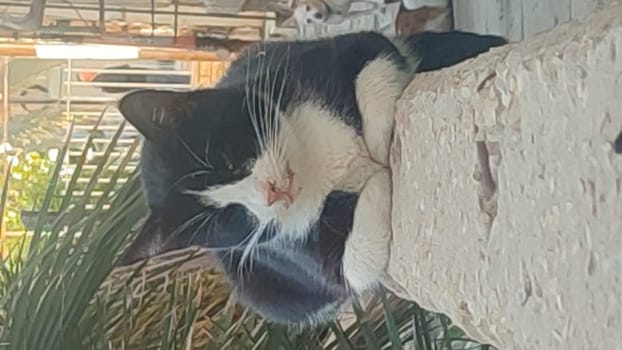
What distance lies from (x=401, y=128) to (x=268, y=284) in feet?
0.95

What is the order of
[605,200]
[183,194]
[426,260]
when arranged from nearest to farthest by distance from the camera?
[605,200], [426,260], [183,194]

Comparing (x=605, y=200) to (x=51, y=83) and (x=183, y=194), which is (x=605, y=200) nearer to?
(x=183, y=194)

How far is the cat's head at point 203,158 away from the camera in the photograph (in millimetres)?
797

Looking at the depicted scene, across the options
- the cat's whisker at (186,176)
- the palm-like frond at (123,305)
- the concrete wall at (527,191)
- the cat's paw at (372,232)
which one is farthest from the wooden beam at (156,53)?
the concrete wall at (527,191)

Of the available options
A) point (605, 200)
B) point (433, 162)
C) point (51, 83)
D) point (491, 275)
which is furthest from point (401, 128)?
point (51, 83)

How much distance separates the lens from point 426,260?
24.5 inches

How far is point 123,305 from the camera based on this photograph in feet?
3.12

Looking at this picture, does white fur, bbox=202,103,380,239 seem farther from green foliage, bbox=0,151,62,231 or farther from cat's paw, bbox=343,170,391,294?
green foliage, bbox=0,151,62,231

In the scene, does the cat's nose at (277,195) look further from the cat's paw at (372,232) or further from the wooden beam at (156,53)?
the wooden beam at (156,53)

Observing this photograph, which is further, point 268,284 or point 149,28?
point 149,28

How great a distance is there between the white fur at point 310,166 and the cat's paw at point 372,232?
0.06 feet

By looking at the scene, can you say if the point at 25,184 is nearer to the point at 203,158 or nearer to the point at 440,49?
the point at 203,158

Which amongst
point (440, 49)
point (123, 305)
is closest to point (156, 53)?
point (123, 305)

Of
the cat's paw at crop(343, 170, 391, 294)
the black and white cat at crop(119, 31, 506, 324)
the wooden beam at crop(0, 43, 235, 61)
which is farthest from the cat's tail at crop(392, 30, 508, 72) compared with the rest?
the wooden beam at crop(0, 43, 235, 61)
